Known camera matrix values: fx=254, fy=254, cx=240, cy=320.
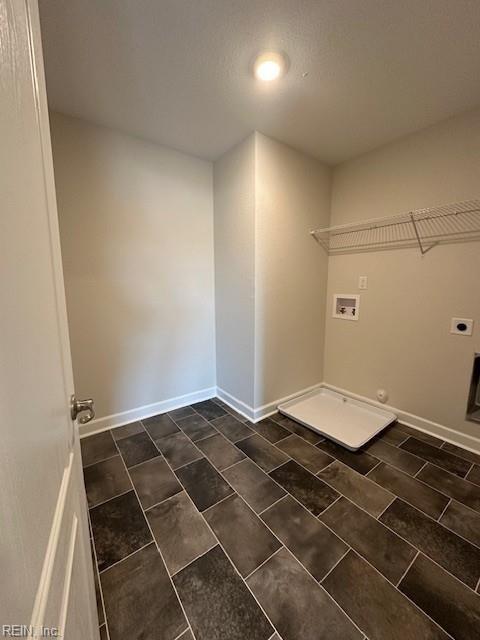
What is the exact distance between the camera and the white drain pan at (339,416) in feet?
6.79

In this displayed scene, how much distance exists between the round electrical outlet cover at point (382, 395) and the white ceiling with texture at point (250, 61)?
2.25m

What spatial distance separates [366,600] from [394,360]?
5.84 feet

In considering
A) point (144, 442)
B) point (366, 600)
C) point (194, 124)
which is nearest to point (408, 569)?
point (366, 600)

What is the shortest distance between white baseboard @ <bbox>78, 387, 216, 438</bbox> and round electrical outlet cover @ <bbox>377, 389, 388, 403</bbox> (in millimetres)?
1703

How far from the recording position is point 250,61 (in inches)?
56.3

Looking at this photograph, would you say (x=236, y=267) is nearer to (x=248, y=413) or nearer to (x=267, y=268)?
(x=267, y=268)

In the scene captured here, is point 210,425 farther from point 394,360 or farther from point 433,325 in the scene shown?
point 433,325

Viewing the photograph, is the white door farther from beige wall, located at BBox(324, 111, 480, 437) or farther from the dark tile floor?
beige wall, located at BBox(324, 111, 480, 437)

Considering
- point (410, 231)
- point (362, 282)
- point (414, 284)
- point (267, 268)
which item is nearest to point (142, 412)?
point (267, 268)

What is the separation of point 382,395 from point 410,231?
1.50 meters

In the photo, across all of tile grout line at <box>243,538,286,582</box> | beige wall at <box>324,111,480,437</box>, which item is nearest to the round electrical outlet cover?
beige wall at <box>324,111,480,437</box>

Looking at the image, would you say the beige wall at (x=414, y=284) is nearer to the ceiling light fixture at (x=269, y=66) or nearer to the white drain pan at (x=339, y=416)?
the white drain pan at (x=339, y=416)

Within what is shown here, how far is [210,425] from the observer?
7.56ft

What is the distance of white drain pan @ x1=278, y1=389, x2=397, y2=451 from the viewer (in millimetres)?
2070
